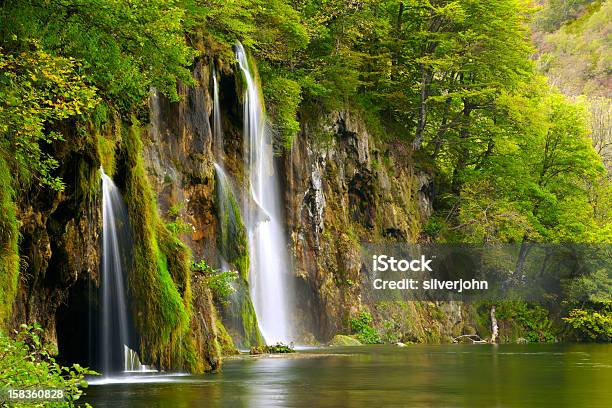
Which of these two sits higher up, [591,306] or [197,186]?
[197,186]

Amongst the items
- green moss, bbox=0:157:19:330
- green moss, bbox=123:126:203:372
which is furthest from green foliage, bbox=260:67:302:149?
green moss, bbox=0:157:19:330

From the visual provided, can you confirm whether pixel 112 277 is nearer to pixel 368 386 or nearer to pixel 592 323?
pixel 368 386

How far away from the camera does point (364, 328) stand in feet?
153

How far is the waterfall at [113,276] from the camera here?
20344 mm

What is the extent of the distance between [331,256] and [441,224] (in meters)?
10.7

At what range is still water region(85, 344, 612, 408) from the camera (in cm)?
1612

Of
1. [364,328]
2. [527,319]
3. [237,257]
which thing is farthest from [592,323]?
[237,257]

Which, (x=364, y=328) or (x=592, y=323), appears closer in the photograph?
(x=364, y=328)

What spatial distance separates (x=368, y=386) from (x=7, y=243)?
8.08 m

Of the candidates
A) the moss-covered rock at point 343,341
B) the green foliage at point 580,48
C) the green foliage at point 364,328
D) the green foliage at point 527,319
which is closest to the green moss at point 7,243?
the moss-covered rock at point 343,341

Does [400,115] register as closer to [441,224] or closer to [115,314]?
[441,224]

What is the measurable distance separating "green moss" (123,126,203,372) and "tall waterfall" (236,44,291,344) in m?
15.7

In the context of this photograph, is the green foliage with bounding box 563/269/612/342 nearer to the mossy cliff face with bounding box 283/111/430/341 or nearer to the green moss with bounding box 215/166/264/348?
the mossy cliff face with bounding box 283/111/430/341

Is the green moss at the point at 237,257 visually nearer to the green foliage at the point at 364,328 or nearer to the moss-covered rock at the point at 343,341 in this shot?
the moss-covered rock at the point at 343,341
